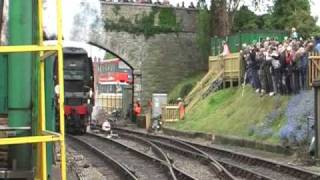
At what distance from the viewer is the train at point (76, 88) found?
105 feet

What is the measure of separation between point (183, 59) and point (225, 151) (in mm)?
27512

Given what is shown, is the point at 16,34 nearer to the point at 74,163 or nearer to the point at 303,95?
the point at 74,163

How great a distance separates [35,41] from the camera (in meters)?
5.08

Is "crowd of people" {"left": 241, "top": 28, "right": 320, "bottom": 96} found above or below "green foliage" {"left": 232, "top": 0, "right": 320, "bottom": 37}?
below

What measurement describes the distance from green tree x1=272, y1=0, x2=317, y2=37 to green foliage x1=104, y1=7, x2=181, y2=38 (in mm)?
7302

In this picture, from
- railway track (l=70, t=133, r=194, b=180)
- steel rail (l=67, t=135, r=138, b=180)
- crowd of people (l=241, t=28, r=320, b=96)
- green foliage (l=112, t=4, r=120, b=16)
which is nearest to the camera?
steel rail (l=67, t=135, r=138, b=180)

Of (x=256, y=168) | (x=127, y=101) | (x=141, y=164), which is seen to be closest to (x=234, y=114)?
(x=141, y=164)

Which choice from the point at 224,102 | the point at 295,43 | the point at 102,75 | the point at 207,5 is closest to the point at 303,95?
the point at 295,43

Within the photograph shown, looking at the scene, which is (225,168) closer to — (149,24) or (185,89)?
(185,89)

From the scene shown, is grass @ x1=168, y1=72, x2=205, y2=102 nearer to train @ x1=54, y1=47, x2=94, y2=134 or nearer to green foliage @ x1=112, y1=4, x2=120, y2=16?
green foliage @ x1=112, y1=4, x2=120, y2=16

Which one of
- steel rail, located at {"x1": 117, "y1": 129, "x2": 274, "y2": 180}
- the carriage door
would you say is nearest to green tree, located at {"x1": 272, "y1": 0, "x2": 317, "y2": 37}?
the carriage door

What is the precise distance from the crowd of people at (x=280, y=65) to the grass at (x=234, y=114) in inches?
18.3

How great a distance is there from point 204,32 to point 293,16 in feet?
22.0

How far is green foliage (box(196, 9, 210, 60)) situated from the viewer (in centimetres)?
4512
